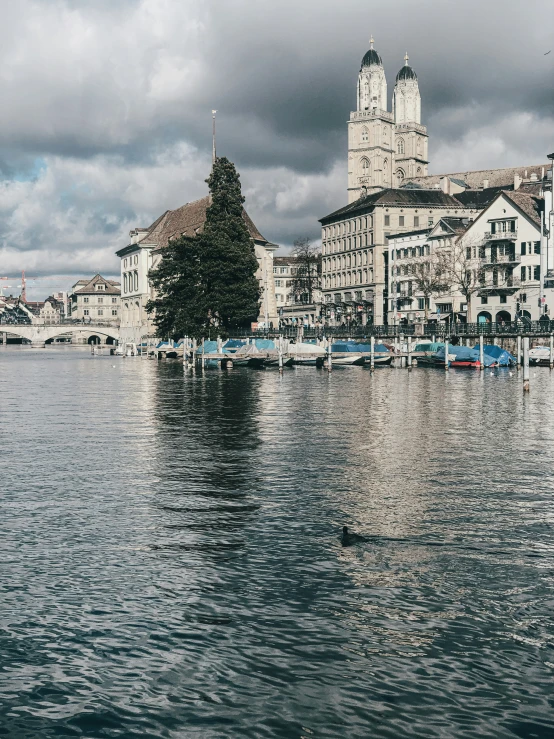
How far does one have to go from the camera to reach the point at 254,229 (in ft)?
511

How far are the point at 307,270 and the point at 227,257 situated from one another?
3497 inches

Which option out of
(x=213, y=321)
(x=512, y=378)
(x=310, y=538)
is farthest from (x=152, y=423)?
(x=213, y=321)

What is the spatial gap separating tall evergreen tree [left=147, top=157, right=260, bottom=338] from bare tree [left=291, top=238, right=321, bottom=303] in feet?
260

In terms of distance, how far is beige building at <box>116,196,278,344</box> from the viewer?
154125 mm

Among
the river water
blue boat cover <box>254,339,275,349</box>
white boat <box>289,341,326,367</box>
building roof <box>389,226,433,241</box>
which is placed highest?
building roof <box>389,226,433,241</box>

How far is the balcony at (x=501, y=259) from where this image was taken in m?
107

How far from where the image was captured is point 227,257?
9656 centimetres

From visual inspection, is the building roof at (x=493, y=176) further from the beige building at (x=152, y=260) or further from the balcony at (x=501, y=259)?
the balcony at (x=501, y=259)

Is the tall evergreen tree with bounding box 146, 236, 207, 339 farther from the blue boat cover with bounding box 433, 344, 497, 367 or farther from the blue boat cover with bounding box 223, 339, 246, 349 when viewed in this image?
the blue boat cover with bounding box 433, 344, 497, 367

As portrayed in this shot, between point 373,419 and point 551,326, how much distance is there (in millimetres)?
57410

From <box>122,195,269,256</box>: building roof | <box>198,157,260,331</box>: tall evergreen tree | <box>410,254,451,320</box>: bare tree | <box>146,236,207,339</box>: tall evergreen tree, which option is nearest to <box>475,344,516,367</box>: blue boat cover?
<box>198,157,260,331</box>: tall evergreen tree

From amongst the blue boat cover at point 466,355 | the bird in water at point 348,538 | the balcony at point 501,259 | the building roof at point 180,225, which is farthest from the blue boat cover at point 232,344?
the bird in water at point 348,538

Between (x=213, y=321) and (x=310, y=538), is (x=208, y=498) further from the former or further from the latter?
(x=213, y=321)

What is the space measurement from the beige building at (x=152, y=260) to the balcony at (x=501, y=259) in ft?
139
